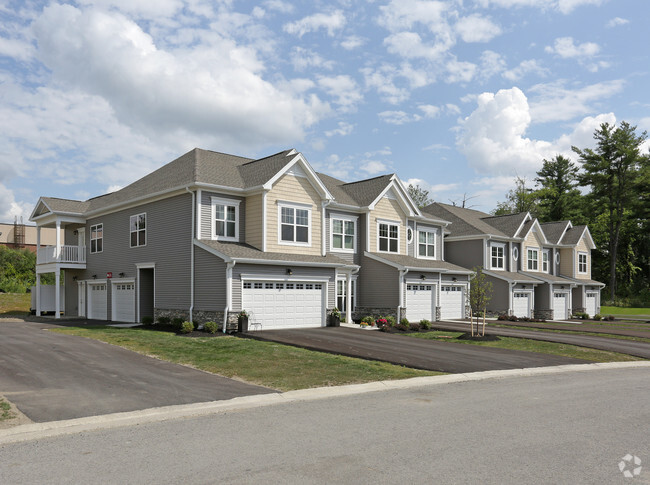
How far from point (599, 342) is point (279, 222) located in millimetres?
15122

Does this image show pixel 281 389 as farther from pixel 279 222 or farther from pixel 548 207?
pixel 548 207

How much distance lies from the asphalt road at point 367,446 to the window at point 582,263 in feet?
136

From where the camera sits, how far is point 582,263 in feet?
161

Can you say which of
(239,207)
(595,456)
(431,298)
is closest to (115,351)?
(239,207)

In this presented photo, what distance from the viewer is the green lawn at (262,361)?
42.7 feet

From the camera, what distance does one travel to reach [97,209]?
3016cm

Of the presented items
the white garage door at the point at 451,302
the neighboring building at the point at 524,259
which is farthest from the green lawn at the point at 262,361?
A: the neighboring building at the point at 524,259

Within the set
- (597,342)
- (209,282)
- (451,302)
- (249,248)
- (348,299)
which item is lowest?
(597,342)

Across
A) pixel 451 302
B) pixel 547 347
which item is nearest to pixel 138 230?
pixel 451 302

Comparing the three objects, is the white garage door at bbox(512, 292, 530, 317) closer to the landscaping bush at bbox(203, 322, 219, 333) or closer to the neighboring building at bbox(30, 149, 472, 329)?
the neighboring building at bbox(30, 149, 472, 329)

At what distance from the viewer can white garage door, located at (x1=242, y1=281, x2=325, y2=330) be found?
23.0 metres

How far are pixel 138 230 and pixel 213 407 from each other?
65.0 ft

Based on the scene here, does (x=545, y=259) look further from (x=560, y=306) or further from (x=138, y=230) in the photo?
(x=138, y=230)

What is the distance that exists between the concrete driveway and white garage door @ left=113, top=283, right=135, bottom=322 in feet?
35.6
